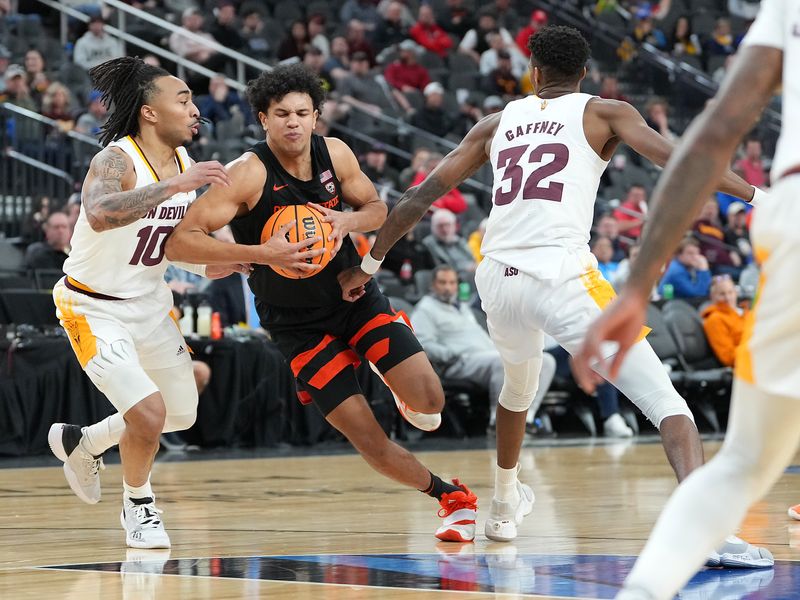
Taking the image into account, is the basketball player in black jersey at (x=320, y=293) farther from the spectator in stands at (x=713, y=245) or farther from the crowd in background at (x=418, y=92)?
the spectator in stands at (x=713, y=245)

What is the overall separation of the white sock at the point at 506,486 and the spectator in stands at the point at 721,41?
1525 cm

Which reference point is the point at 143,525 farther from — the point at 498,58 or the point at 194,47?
the point at 498,58

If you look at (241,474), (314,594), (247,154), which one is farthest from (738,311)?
(314,594)

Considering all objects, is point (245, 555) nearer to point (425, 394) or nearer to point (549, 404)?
point (425, 394)

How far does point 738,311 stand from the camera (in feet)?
39.5

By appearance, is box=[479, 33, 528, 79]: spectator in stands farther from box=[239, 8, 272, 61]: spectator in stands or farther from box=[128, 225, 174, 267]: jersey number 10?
box=[128, 225, 174, 267]: jersey number 10

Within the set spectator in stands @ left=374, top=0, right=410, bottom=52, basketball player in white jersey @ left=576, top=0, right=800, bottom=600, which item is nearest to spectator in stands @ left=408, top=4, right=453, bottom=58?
spectator in stands @ left=374, top=0, right=410, bottom=52

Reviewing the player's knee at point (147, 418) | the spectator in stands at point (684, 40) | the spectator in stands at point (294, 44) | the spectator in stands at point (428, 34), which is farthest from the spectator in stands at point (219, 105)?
the player's knee at point (147, 418)

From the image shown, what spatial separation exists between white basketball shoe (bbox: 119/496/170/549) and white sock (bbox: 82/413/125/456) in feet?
1.45

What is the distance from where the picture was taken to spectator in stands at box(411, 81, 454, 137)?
1521 cm

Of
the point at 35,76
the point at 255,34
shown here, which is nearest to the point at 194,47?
the point at 255,34

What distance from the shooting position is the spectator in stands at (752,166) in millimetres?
15688

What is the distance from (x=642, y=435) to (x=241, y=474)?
16.3 feet

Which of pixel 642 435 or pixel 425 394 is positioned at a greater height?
pixel 425 394
